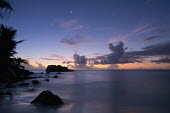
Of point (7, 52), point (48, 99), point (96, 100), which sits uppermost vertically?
point (7, 52)

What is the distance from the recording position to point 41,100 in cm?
788

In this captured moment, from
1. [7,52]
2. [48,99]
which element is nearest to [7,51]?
[7,52]

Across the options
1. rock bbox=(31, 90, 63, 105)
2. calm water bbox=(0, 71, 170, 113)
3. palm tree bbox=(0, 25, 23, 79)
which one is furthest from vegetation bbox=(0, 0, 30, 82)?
rock bbox=(31, 90, 63, 105)

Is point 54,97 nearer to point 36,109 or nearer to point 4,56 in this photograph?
point 36,109

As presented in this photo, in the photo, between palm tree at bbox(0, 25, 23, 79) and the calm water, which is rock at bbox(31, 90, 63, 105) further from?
palm tree at bbox(0, 25, 23, 79)

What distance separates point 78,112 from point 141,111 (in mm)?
3969

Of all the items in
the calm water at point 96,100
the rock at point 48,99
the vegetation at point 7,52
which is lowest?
the calm water at point 96,100

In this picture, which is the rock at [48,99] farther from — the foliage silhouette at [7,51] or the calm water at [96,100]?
the foliage silhouette at [7,51]

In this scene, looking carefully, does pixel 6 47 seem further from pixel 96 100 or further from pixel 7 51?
pixel 96 100

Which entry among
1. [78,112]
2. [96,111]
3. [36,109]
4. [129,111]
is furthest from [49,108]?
[129,111]

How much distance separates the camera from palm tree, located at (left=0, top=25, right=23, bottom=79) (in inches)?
749

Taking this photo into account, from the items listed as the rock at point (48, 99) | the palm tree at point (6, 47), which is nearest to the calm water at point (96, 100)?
the rock at point (48, 99)

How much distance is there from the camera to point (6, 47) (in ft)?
65.0

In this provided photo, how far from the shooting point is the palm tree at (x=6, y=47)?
19031 mm
